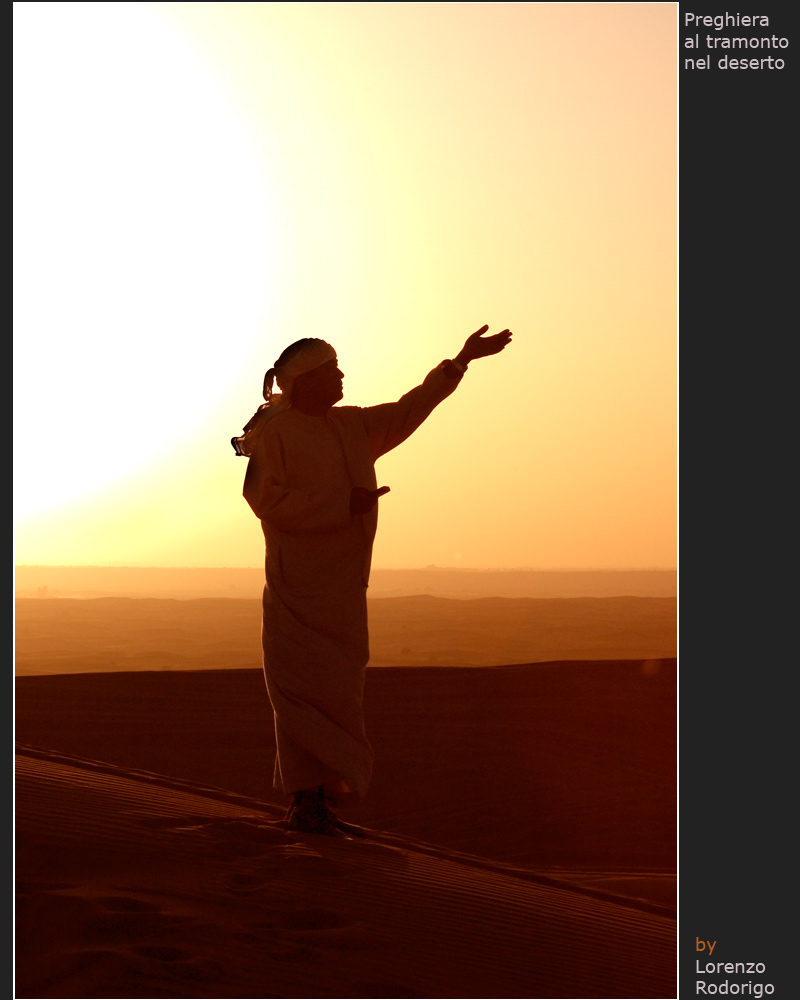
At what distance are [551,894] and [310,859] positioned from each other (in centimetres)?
158

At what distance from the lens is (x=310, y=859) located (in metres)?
6.89

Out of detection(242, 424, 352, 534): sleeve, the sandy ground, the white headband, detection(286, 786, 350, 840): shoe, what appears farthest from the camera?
the white headband

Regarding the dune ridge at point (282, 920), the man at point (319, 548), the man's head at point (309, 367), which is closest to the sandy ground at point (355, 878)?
the dune ridge at point (282, 920)

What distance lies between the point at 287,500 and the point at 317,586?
2.01ft

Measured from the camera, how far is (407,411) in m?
8.55

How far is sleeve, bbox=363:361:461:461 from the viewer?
8.44 meters

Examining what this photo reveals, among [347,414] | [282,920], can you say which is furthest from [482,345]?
[282,920]

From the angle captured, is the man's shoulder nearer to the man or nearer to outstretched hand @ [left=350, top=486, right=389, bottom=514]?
the man

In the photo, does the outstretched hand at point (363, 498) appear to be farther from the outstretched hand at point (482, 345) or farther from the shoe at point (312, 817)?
the shoe at point (312, 817)

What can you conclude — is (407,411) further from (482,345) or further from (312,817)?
(312,817)

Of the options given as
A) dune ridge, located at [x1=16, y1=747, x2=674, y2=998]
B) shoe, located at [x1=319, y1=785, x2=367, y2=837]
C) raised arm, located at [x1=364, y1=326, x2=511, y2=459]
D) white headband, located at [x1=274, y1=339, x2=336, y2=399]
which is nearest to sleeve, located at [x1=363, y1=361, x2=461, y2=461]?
raised arm, located at [x1=364, y1=326, x2=511, y2=459]

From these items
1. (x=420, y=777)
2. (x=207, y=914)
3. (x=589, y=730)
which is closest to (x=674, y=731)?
(x=589, y=730)

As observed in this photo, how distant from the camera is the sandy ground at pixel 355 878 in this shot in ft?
18.2

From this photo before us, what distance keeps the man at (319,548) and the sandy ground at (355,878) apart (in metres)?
0.51
